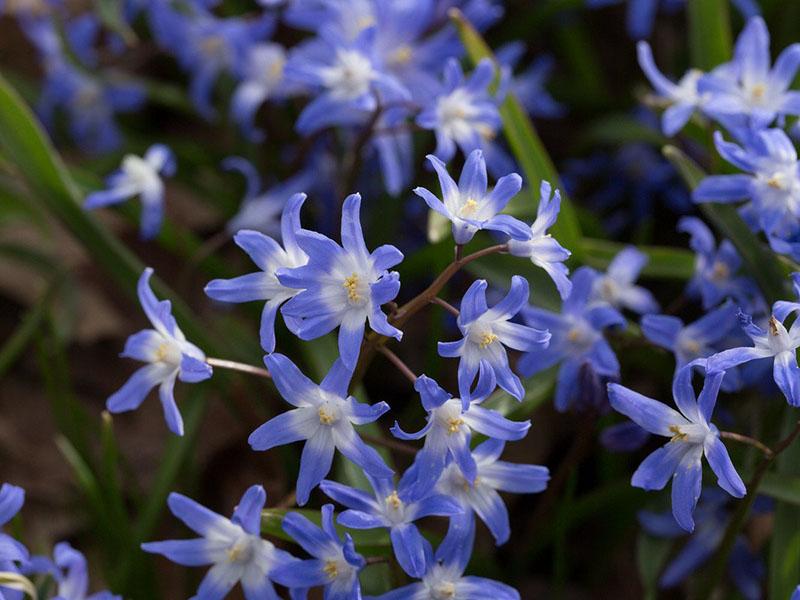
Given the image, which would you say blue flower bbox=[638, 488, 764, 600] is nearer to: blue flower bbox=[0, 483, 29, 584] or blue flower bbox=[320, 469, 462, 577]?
blue flower bbox=[320, 469, 462, 577]

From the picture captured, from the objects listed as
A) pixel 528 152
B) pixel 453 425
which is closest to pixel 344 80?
pixel 528 152

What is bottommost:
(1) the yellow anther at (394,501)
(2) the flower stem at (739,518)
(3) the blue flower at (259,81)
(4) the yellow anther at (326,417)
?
(2) the flower stem at (739,518)

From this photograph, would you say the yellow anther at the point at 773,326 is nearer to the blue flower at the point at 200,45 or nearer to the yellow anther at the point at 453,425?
the yellow anther at the point at 453,425

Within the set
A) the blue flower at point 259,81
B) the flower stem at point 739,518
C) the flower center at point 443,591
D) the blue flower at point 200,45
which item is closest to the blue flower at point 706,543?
the flower stem at point 739,518

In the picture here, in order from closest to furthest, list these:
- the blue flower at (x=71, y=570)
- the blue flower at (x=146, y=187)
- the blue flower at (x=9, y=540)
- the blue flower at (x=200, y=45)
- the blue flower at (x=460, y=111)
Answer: the blue flower at (x=9, y=540) → the blue flower at (x=71, y=570) → the blue flower at (x=460, y=111) → the blue flower at (x=146, y=187) → the blue flower at (x=200, y=45)

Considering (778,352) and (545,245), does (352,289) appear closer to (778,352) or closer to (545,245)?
(545,245)

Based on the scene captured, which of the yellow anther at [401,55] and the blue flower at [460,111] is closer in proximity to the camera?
the blue flower at [460,111]
